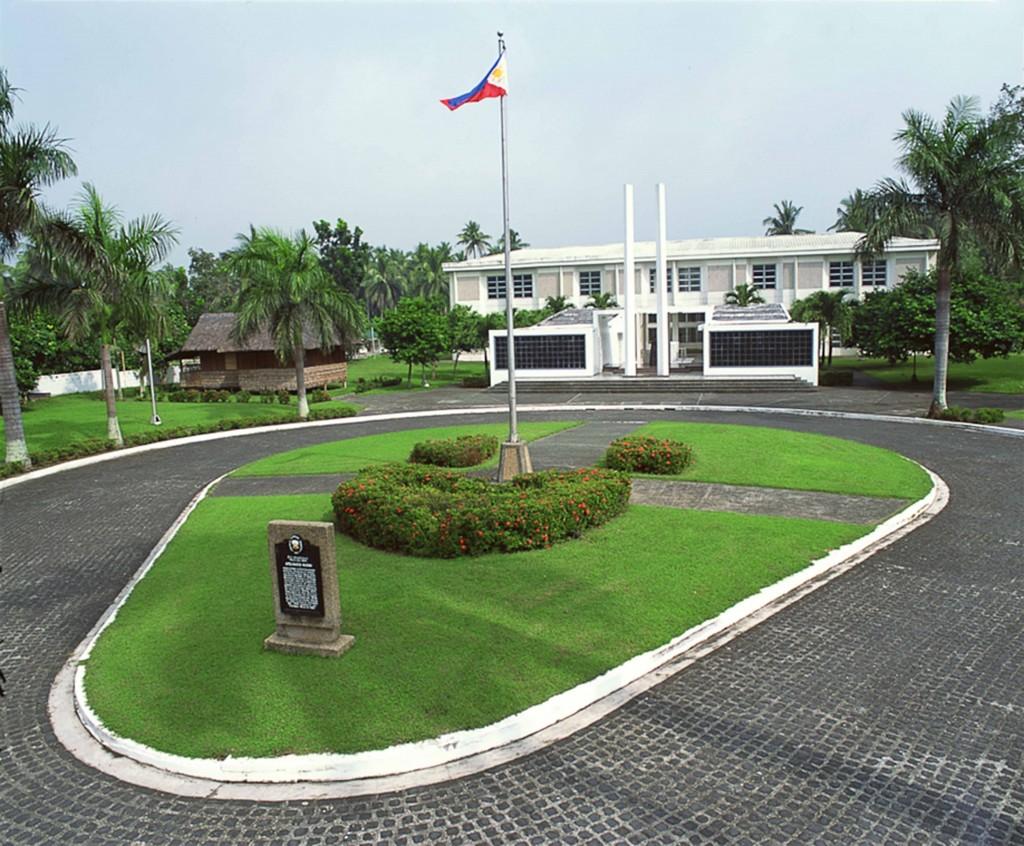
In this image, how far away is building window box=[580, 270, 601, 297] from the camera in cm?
5997

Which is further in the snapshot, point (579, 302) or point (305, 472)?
point (579, 302)

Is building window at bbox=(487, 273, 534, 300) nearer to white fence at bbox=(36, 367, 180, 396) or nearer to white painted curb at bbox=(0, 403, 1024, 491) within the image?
white fence at bbox=(36, 367, 180, 396)

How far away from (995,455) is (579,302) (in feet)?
140

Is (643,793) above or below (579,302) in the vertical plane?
below

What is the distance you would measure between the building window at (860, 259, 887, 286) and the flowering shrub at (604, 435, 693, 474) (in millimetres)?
42762

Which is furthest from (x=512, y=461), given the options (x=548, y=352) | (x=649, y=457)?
(x=548, y=352)

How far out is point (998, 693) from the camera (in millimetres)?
7219

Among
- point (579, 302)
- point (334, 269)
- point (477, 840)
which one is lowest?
point (477, 840)

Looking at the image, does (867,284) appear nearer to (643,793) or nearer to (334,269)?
(334,269)

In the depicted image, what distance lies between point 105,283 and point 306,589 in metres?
18.9

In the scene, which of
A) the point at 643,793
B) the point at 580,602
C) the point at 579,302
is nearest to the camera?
the point at 643,793

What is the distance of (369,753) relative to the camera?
20.6 ft

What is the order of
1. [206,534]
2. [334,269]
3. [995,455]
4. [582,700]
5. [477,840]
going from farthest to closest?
1. [334,269]
2. [995,455]
3. [206,534]
4. [582,700]
5. [477,840]

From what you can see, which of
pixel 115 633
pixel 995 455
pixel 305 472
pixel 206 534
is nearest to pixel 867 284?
pixel 995 455
